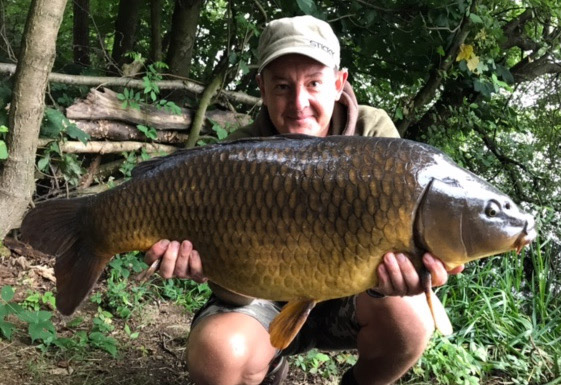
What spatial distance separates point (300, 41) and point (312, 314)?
84 centimetres

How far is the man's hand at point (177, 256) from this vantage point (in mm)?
1357

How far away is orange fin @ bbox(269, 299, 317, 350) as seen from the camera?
1312mm

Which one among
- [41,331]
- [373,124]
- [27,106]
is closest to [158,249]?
[373,124]

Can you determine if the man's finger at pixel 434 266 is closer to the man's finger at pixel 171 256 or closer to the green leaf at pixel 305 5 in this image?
the man's finger at pixel 171 256

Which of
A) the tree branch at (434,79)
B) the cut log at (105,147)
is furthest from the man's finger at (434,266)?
the tree branch at (434,79)

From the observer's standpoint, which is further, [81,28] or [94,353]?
[81,28]

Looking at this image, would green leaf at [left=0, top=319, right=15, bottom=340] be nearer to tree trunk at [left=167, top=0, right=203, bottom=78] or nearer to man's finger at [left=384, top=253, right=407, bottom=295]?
man's finger at [left=384, top=253, right=407, bottom=295]

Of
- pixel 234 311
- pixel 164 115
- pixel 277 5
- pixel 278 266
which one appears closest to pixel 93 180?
pixel 164 115

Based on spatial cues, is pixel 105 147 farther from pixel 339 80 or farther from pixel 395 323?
pixel 395 323

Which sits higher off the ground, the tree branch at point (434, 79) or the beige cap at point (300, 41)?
the beige cap at point (300, 41)

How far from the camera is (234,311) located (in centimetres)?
173

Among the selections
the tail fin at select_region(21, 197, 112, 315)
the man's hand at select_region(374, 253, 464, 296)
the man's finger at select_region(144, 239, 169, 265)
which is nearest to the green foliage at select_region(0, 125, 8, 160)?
the tail fin at select_region(21, 197, 112, 315)

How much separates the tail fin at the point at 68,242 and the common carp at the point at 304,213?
3 cm

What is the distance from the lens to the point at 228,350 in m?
1.60
